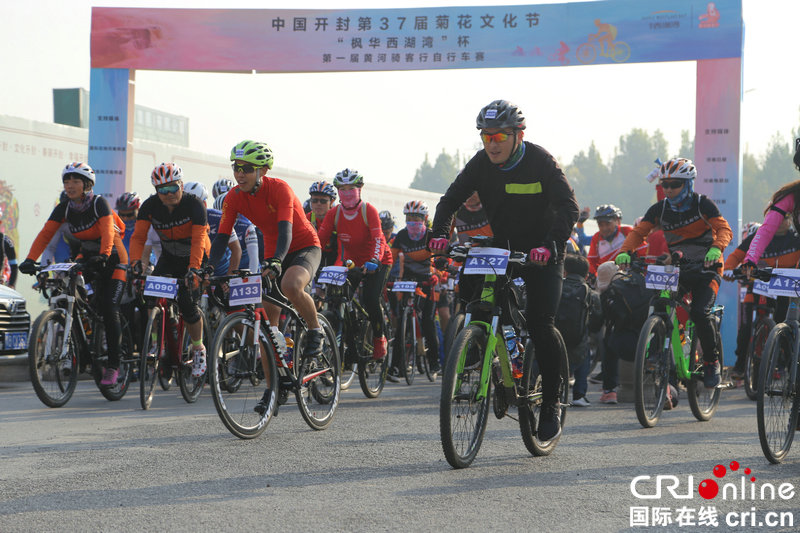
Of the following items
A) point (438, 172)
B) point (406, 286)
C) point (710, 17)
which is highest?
point (438, 172)

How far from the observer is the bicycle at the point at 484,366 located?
5.35 meters

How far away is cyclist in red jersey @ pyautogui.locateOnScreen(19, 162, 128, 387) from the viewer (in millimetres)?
9219

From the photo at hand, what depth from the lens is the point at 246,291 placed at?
6.76 metres

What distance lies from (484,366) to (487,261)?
1.88 feet

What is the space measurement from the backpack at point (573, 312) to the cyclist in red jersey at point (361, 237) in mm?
1987

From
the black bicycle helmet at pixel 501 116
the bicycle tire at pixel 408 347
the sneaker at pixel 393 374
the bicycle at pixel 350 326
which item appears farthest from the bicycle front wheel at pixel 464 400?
the sneaker at pixel 393 374

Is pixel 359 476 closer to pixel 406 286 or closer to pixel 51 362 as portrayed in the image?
pixel 51 362

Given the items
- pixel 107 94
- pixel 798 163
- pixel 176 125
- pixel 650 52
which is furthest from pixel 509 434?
pixel 176 125

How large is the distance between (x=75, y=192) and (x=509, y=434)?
463cm

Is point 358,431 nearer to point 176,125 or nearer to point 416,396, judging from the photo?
point 416,396

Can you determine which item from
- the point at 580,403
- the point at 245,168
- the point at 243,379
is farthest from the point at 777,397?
the point at 245,168

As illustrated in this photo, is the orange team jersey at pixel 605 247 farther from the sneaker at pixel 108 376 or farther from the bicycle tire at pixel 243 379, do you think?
the bicycle tire at pixel 243 379

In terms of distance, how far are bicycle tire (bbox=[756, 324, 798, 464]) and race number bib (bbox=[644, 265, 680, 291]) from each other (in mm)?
1783

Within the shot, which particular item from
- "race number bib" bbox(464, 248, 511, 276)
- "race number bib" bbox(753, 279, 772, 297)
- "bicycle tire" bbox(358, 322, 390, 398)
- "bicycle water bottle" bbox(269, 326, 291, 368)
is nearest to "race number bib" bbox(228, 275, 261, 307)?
"bicycle water bottle" bbox(269, 326, 291, 368)
